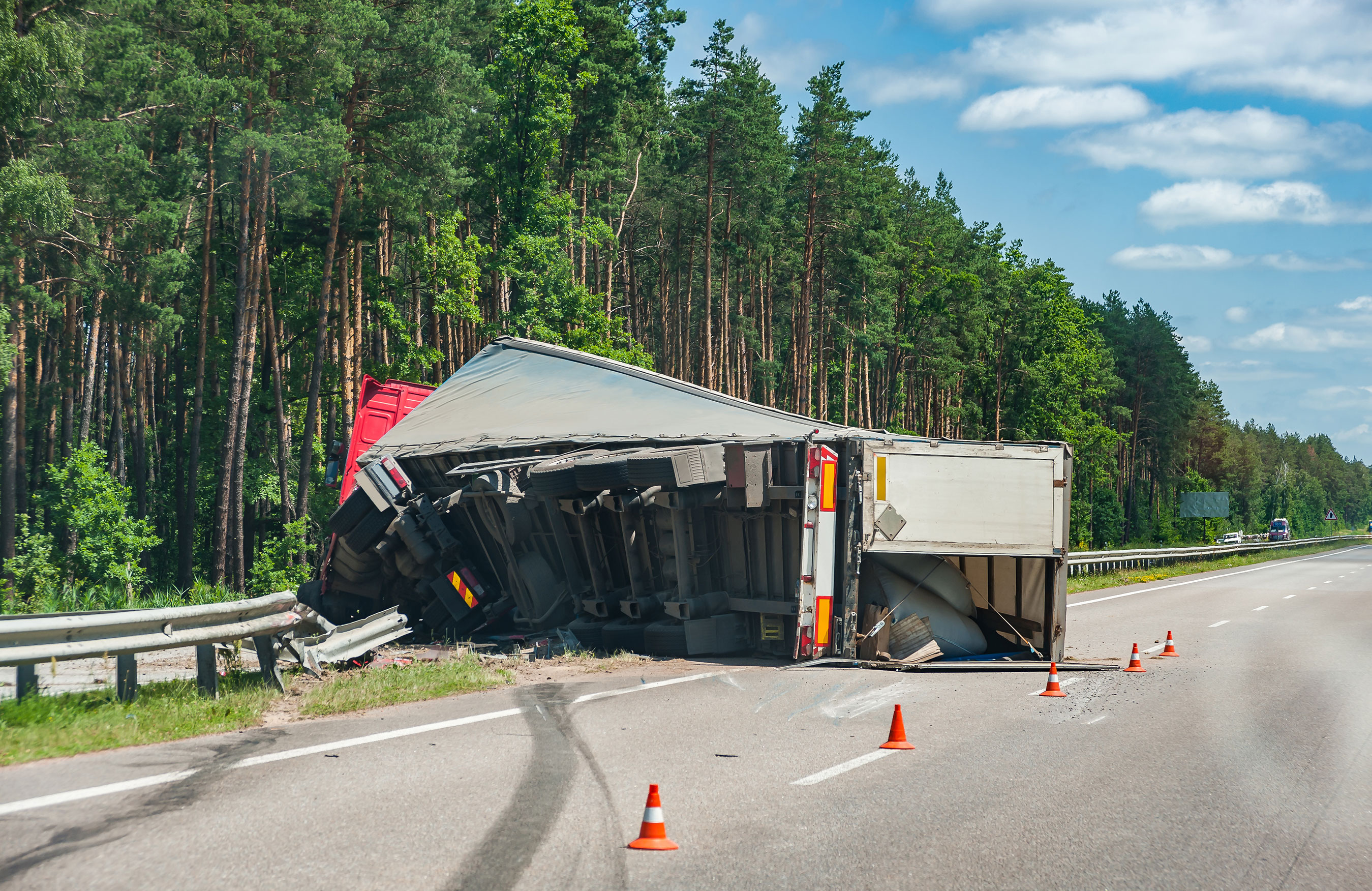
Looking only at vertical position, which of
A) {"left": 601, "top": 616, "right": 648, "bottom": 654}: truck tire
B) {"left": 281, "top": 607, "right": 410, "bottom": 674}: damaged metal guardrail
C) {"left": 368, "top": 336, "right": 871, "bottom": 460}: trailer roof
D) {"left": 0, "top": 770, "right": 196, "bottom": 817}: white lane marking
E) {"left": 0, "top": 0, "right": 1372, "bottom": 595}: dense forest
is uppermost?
{"left": 0, "top": 0, "right": 1372, "bottom": 595}: dense forest

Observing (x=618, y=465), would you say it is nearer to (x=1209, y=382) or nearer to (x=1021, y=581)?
(x=1021, y=581)

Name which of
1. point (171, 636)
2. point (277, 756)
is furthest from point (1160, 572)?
point (277, 756)

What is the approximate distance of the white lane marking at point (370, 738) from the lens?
20.1 feet

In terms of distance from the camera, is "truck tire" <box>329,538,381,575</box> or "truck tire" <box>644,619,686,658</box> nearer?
"truck tire" <box>644,619,686,658</box>

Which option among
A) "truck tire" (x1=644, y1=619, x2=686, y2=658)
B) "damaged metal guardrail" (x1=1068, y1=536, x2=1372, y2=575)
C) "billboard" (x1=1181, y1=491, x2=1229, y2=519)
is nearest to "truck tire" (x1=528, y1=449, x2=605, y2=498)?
"truck tire" (x1=644, y1=619, x2=686, y2=658)

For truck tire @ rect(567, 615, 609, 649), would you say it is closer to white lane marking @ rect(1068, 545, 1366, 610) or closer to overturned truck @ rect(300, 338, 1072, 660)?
overturned truck @ rect(300, 338, 1072, 660)

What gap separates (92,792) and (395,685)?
11.4 ft

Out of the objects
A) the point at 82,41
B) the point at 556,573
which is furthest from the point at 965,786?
the point at 82,41

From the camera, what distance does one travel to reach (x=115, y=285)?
28.1 meters

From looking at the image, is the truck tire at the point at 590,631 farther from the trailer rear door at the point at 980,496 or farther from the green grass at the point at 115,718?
the green grass at the point at 115,718

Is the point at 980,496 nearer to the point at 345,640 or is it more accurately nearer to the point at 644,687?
the point at 644,687

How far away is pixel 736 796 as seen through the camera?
5691 mm

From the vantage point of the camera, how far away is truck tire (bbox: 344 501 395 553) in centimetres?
1185

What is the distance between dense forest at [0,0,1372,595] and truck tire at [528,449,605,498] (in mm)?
14342
